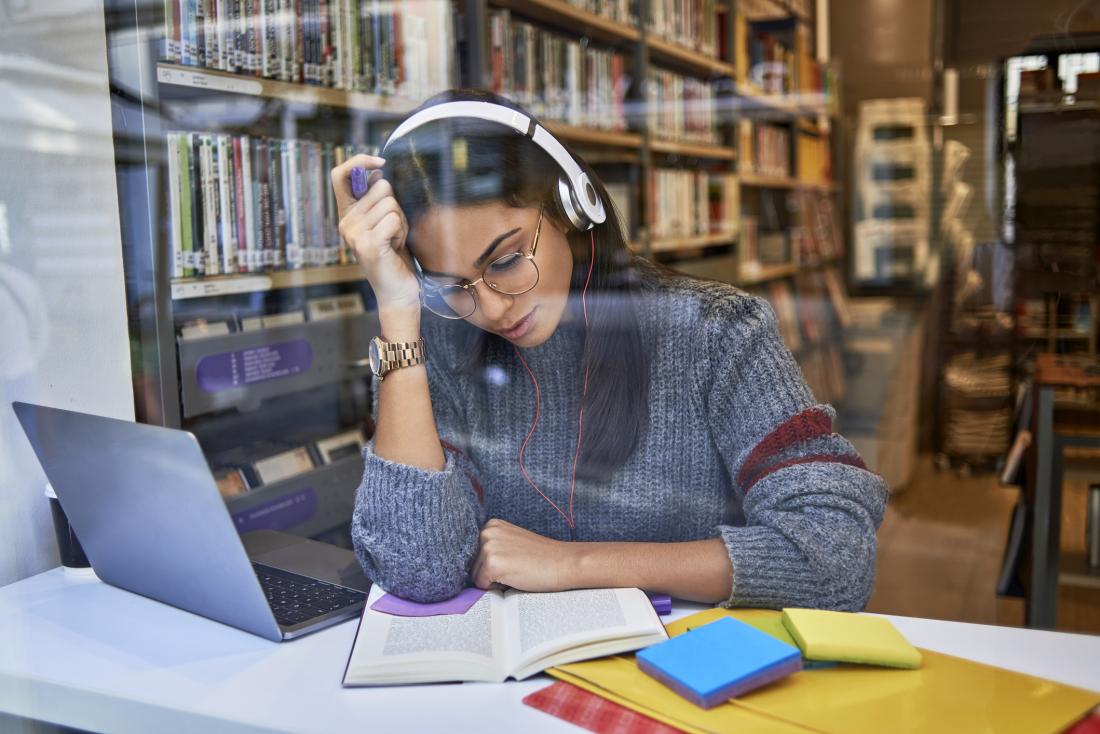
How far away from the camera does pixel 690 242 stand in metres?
2.40

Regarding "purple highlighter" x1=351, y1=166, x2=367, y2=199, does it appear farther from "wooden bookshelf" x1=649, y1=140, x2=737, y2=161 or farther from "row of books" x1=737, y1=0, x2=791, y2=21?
"wooden bookshelf" x1=649, y1=140, x2=737, y2=161

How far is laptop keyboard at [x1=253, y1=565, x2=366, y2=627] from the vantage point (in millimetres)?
872

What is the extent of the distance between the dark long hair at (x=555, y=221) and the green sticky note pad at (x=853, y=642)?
1.36 feet

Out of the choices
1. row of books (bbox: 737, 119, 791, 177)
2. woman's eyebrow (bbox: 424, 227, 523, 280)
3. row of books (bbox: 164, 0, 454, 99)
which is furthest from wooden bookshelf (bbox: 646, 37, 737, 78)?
woman's eyebrow (bbox: 424, 227, 523, 280)

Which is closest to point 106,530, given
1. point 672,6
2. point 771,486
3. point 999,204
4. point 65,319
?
point 65,319

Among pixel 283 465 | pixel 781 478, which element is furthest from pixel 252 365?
pixel 781 478

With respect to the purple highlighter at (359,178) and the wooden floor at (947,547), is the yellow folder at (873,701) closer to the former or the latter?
the purple highlighter at (359,178)

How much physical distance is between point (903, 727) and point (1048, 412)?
1346 mm

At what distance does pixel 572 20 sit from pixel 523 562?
157 centimetres

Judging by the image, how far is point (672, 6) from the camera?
2.30 metres

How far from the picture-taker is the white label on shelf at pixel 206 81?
133 cm

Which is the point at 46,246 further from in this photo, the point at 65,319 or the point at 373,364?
the point at 373,364

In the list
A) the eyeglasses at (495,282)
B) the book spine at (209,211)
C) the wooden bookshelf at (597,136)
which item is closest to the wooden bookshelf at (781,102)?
the wooden bookshelf at (597,136)

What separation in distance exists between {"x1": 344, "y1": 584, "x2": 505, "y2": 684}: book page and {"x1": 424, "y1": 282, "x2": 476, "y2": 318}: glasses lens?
0.38 m
